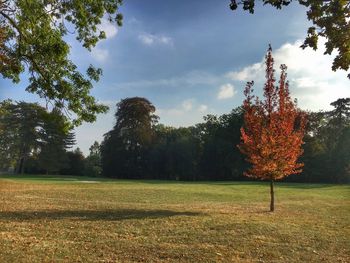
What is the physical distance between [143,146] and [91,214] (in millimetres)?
60421

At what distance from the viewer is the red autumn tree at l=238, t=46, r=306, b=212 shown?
71.4 feet

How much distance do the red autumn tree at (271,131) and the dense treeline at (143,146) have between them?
49.1 meters

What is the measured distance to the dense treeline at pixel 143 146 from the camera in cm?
7488

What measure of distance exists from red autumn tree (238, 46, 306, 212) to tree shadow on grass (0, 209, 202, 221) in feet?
16.1

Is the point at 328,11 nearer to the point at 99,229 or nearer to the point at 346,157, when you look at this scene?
the point at 99,229

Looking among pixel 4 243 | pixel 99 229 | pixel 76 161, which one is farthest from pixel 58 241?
pixel 76 161

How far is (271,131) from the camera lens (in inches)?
857

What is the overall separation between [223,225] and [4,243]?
25.3 ft

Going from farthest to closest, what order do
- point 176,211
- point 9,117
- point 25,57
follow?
point 9,117 < point 176,211 < point 25,57

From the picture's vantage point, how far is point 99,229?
46.8 feet

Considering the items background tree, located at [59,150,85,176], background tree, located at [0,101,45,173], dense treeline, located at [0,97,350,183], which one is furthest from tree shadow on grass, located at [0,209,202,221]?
background tree, located at [59,150,85,176]

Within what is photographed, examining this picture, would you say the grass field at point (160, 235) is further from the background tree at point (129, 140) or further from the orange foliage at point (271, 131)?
the background tree at point (129, 140)

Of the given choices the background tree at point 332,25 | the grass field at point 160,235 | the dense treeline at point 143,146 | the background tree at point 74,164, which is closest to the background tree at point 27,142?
the dense treeline at point 143,146

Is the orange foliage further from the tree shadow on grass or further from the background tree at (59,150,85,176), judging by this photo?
the background tree at (59,150,85,176)
